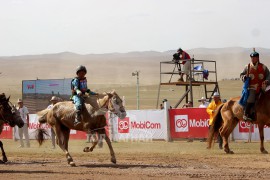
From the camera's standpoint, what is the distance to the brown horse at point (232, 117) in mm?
17719

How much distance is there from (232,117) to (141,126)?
9.66 meters

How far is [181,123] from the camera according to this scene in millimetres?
26359

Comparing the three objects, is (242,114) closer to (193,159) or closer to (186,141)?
(193,159)

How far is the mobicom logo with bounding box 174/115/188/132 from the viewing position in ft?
86.0

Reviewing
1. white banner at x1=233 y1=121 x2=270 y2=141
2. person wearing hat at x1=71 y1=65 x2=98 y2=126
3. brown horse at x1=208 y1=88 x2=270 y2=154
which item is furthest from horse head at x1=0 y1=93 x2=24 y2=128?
white banner at x1=233 y1=121 x2=270 y2=141

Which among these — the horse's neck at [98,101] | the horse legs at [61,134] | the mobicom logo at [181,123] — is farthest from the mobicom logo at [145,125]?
the horse's neck at [98,101]

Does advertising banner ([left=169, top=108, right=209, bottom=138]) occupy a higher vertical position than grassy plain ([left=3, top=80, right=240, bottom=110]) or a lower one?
lower

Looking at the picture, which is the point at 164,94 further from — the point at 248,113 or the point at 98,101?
the point at 98,101

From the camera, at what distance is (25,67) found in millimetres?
141625

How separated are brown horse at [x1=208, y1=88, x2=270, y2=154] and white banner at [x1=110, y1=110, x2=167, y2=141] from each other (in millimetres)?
7789

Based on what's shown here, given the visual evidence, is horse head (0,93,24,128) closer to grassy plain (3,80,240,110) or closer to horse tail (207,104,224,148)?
horse tail (207,104,224,148)

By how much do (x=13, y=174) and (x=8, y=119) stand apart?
3138 millimetres

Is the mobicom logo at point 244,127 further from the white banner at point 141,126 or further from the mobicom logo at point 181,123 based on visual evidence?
the white banner at point 141,126

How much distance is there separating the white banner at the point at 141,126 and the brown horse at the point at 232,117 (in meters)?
7.79
